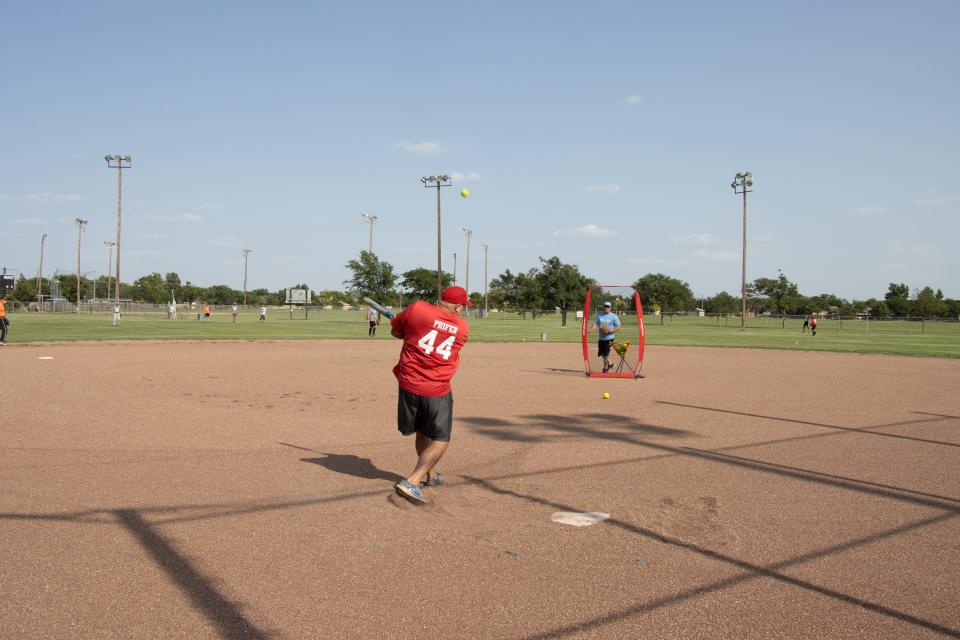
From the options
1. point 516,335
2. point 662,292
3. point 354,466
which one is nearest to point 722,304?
point 662,292

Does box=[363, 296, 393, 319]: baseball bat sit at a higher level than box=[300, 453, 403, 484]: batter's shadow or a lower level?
higher

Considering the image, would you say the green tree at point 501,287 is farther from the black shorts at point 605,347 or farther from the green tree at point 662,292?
the black shorts at point 605,347

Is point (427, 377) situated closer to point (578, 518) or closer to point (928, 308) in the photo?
point (578, 518)

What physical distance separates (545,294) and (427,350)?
67.7 meters

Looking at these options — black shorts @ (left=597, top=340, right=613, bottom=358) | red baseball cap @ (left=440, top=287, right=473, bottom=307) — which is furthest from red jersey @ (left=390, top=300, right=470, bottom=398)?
black shorts @ (left=597, top=340, right=613, bottom=358)

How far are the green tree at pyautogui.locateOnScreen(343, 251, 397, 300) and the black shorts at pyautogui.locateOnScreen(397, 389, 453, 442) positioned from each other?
6156 cm

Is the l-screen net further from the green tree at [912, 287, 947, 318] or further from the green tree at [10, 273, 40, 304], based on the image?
the green tree at [10, 273, 40, 304]

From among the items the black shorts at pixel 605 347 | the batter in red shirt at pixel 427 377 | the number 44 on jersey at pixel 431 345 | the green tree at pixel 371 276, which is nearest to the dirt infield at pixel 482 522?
the batter in red shirt at pixel 427 377

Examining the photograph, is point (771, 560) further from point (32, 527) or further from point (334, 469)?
point (32, 527)

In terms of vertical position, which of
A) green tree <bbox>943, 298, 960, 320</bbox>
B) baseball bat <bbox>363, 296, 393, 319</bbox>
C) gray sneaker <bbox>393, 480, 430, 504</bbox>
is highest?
green tree <bbox>943, 298, 960, 320</bbox>

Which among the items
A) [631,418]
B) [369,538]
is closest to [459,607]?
[369,538]

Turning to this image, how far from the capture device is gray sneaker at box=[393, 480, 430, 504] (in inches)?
230

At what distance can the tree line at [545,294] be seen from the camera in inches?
2692

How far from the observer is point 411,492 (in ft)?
19.2
